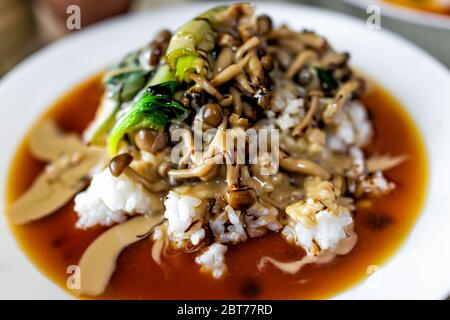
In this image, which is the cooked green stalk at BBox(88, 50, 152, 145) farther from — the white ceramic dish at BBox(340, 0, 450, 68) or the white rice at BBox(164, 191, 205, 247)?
the white ceramic dish at BBox(340, 0, 450, 68)

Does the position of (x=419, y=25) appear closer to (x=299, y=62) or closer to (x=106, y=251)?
(x=299, y=62)

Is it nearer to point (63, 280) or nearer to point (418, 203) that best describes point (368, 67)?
point (418, 203)

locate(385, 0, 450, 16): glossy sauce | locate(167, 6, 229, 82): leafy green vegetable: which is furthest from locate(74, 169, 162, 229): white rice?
locate(385, 0, 450, 16): glossy sauce

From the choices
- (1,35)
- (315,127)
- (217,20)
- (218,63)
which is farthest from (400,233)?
(1,35)

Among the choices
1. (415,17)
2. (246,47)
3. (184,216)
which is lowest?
(184,216)

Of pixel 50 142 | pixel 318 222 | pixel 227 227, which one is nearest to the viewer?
pixel 318 222

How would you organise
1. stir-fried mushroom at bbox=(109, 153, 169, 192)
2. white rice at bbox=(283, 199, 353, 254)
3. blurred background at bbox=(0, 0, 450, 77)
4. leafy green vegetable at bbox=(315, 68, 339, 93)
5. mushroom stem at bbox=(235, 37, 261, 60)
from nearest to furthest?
white rice at bbox=(283, 199, 353, 254)
stir-fried mushroom at bbox=(109, 153, 169, 192)
mushroom stem at bbox=(235, 37, 261, 60)
leafy green vegetable at bbox=(315, 68, 339, 93)
blurred background at bbox=(0, 0, 450, 77)

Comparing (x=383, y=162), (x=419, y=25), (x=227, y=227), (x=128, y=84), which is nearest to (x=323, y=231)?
(x=227, y=227)

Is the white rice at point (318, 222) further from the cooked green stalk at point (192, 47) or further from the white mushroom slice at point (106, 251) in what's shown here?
the cooked green stalk at point (192, 47)
